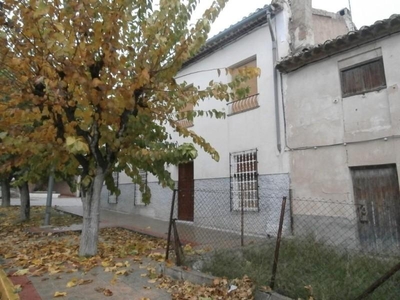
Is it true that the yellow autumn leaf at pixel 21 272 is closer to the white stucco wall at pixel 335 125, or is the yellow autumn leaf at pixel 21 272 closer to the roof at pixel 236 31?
the white stucco wall at pixel 335 125

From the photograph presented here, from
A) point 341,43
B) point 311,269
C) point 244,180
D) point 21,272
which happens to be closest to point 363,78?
point 341,43

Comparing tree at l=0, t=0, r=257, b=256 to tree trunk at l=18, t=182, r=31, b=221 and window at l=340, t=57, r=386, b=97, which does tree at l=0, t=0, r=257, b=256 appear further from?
tree trunk at l=18, t=182, r=31, b=221

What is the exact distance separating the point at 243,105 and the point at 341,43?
3200 millimetres

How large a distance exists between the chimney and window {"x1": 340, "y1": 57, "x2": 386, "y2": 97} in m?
1.71

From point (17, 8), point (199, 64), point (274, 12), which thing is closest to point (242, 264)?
point (17, 8)

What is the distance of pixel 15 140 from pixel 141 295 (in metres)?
3.30

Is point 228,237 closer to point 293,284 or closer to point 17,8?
point 293,284

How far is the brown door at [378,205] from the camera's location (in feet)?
19.8

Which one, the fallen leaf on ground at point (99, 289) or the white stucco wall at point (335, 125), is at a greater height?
the white stucco wall at point (335, 125)

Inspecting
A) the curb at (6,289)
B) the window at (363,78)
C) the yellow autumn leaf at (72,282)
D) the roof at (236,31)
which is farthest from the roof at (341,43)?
the curb at (6,289)

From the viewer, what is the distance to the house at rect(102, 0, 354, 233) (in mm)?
8242

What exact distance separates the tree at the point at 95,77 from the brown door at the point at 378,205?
343cm

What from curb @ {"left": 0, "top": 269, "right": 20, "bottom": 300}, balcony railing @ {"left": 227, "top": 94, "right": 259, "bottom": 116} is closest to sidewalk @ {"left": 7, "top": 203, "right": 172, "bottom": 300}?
curb @ {"left": 0, "top": 269, "right": 20, "bottom": 300}

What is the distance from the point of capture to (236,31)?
370 inches
